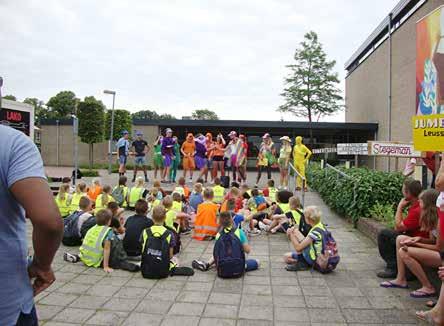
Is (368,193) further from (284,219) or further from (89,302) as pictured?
(89,302)

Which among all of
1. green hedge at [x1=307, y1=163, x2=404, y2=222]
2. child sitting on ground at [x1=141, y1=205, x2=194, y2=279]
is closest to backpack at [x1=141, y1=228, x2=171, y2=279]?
child sitting on ground at [x1=141, y1=205, x2=194, y2=279]

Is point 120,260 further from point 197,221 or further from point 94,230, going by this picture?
point 197,221

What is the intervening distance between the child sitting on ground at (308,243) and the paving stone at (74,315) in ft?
9.26

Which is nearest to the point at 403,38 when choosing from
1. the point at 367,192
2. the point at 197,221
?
the point at 367,192

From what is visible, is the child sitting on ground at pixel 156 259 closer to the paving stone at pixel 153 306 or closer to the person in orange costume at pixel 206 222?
the paving stone at pixel 153 306

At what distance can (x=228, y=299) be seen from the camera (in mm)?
4469

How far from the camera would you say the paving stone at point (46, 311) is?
392 cm

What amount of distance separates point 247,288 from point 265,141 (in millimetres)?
9044

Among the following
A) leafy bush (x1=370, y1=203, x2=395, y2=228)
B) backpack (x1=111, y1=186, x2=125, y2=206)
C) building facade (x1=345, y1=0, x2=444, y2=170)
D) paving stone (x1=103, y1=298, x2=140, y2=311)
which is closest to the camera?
paving stone (x1=103, y1=298, x2=140, y2=311)

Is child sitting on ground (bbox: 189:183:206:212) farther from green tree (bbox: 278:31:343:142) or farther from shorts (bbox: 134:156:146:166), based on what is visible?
green tree (bbox: 278:31:343:142)

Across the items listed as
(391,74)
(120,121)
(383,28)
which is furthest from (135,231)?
(120,121)

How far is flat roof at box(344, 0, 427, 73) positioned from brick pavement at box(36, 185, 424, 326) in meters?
18.0

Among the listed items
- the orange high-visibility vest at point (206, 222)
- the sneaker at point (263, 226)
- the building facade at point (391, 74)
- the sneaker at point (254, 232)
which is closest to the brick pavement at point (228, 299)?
the orange high-visibility vest at point (206, 222)

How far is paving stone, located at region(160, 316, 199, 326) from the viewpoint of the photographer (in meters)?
3.81
